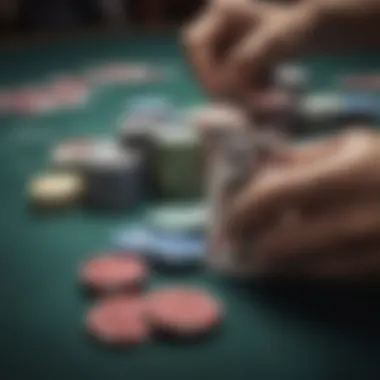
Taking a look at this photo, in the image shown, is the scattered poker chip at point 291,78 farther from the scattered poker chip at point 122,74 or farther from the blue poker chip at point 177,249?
the blue poker chip at point 177,249

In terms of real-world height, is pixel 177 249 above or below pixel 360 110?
below

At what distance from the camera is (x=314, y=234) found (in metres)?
0.86

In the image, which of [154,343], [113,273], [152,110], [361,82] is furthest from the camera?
[361,82]

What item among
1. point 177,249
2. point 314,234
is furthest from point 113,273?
point 314,234

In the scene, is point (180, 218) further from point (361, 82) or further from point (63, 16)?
point (63, 16)

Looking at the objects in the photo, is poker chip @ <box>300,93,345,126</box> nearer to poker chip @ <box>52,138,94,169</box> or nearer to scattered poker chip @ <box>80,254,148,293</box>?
poker chip @ <box>52,138,94,169</box>

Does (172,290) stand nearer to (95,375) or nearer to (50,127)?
(95,375)

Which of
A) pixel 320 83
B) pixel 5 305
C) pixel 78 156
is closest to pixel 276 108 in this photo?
pixel 78 156

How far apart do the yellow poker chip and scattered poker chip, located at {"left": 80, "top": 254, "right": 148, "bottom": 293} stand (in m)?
0.15

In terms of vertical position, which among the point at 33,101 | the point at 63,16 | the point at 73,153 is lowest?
the point at 73,153

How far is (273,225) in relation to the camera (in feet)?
2.90

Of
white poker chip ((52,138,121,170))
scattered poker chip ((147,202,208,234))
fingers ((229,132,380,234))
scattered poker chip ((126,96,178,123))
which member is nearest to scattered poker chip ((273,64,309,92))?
scattered poker chip ((126,96,178,123))

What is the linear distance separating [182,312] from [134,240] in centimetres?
18

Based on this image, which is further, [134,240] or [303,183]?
[134,240]
